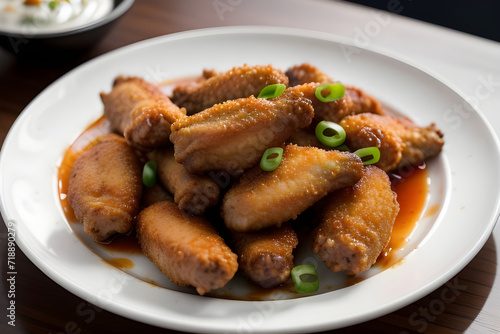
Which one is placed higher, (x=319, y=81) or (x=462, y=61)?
(x=319, y=81)

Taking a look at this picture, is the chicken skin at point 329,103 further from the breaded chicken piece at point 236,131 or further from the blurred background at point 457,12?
the blurred background at point 457,12

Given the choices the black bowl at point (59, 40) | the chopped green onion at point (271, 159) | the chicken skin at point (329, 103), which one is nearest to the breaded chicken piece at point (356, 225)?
the chopped green onion at point (271, 159)

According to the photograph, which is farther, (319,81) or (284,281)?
(319,81)

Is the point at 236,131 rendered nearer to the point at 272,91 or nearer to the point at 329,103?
the point at 272,91

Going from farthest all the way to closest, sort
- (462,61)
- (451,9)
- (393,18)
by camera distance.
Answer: (451,9)
(393,18)
(462,61)

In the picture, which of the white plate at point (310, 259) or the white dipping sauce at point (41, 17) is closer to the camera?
the white plate at point (310, 259)

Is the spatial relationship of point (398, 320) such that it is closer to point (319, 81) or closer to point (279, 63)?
point (319, 81)

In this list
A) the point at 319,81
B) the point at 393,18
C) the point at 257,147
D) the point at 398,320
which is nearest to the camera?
the point at 398,320

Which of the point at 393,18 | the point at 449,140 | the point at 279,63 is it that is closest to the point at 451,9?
the point at 393,18
